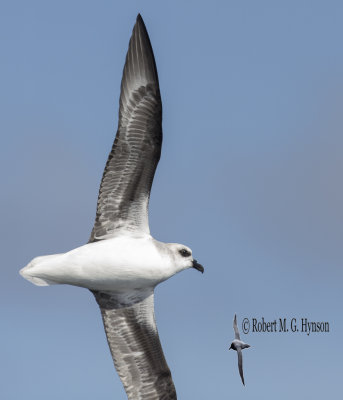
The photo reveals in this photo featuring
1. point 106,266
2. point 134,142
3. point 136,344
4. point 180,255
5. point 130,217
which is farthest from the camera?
point 136,344

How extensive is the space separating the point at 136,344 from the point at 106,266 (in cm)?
282

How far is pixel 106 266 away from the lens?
23016mm

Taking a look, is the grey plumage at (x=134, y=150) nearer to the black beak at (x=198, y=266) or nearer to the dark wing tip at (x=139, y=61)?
the dark wing tip at (x=139, y=61)

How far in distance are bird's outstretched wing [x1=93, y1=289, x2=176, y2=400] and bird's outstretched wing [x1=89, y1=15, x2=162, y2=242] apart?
2193 mm

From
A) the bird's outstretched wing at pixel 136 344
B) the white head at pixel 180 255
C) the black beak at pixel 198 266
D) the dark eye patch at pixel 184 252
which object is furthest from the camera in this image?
the bird's outstretched wing at pixel 136 344

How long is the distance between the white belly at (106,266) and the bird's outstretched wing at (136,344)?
1.09 meters

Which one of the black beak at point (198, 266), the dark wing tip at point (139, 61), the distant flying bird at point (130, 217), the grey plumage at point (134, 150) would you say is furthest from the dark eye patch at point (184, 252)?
the dark wing tip at point (139, 61)

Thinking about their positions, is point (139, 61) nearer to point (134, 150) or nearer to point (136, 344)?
point (134, 150)

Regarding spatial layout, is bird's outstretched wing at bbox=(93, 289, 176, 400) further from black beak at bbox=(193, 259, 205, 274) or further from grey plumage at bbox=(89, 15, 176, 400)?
grey plumage at bbox=(89, 15, 176, 400)

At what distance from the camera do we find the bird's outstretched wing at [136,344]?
80.7 feet

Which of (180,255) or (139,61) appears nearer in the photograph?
(139,61)

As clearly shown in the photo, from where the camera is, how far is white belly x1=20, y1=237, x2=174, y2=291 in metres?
22.8

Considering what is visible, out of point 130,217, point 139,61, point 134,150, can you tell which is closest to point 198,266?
point 130,217

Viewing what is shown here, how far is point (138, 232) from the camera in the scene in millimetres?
23531
